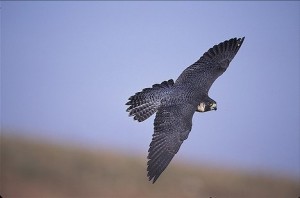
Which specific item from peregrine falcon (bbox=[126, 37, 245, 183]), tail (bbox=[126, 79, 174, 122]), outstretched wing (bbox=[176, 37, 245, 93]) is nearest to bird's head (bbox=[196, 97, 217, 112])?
peregrine falcon (bbox=[126, 37, 245, 183])

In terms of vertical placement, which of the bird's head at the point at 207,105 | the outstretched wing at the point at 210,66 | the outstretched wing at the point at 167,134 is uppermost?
the outstretched wing at the point at 210,66

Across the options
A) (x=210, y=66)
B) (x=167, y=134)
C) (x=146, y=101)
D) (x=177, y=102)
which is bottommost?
(x=167, y=134)

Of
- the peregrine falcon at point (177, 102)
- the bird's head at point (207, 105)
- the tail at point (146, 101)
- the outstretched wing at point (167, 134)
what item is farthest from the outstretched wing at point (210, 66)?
the outstretched wing at point (167, 134)

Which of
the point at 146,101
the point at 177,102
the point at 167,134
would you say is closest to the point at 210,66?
the point at 177,102

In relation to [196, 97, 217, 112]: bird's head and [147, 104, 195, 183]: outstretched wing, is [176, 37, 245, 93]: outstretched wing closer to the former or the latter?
[196, 97, 217, 112]: bird's head

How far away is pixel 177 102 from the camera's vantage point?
35.7 feet

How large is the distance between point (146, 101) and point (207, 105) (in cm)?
128

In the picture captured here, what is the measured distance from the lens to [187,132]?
34.1ft

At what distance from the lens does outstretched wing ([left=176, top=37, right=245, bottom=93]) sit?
11859 millimetres

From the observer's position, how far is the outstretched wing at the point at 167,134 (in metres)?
9.82

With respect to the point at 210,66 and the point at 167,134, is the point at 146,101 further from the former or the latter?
the point at 210,66

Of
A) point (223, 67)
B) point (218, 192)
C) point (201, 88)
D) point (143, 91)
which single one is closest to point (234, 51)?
point (223, 67)

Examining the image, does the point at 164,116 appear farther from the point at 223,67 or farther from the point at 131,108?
the point at 223,67

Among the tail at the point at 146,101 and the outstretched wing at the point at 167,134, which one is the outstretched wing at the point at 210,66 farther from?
the outstretched wing at the point at 167,134
